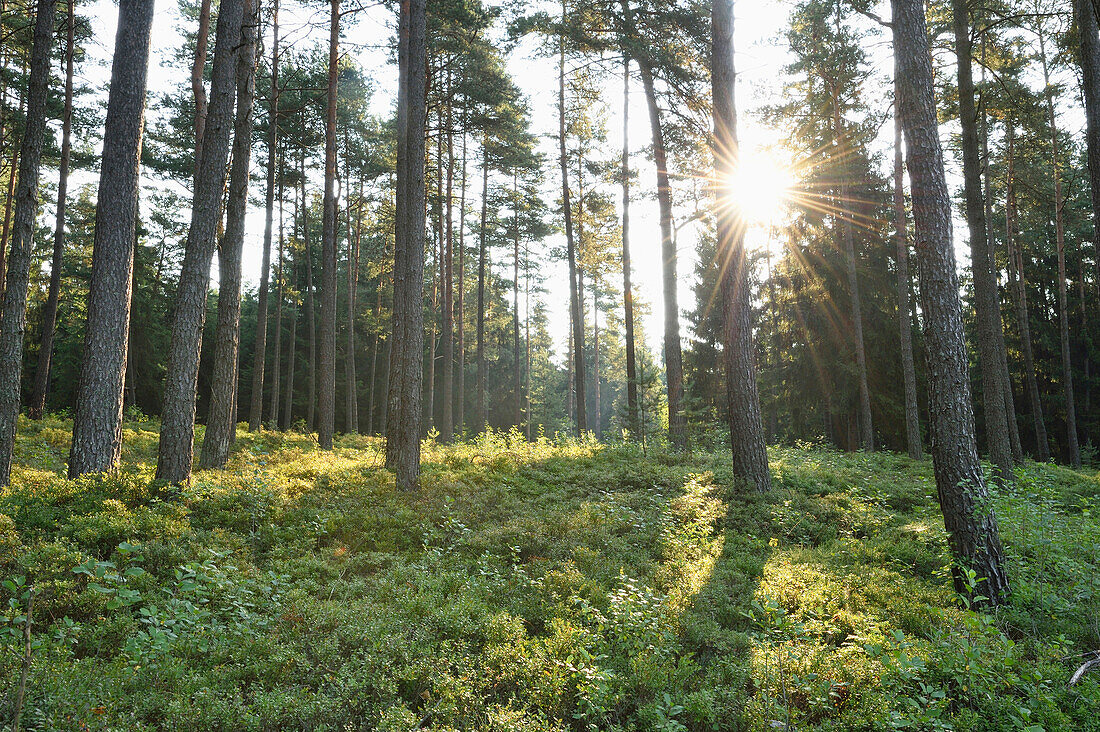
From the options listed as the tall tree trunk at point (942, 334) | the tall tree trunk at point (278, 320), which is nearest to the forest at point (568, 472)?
the tall tree trunk at point (942, 334)

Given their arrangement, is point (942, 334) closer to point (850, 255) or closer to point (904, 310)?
point (904, 310)

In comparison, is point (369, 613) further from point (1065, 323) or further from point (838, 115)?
point (1065, 323)

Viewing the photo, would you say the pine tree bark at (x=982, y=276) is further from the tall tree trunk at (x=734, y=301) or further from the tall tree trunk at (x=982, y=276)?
the tall tree trunk at (x=734, y=301)

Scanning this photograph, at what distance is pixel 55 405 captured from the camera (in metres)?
24.0

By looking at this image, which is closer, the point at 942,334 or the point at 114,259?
the point at 942,334

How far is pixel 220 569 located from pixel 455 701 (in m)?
3.03

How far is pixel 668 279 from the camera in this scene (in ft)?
46.3

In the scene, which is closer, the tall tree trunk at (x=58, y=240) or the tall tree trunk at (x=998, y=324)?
the tall tree trunk at (x=998, y=324)

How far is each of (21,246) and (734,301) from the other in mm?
10738

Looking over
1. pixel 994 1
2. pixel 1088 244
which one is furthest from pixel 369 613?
pixel 1088 244

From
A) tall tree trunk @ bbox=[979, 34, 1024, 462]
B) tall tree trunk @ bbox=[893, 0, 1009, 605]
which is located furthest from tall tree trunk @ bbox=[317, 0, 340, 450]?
tall tree trunk @ bbox=[979, 34, 1024, 462]

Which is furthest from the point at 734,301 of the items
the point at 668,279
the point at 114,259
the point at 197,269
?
the point at 114,259

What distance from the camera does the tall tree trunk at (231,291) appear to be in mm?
8953

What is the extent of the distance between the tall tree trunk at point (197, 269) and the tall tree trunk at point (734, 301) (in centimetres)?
792
